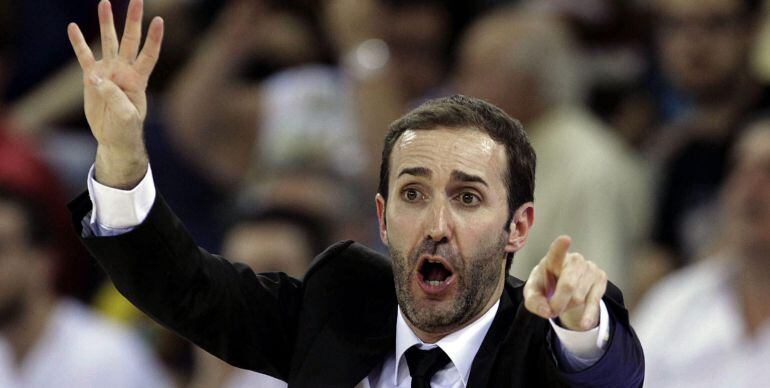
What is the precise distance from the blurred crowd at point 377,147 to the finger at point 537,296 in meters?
2.22

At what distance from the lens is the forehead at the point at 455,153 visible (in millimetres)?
2797

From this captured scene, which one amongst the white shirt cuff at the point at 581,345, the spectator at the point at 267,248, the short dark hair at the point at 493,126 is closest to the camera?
the white shirt cuff at the point at 581,345

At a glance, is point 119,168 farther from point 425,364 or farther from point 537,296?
point 537,296

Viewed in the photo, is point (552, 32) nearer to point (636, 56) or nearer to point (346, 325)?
point (636, 56)

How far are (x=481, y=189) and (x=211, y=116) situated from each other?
340 centimetres

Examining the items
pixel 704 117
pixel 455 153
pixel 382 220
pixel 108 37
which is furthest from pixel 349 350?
pixel 704 117

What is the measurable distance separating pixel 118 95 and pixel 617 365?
1.11 m

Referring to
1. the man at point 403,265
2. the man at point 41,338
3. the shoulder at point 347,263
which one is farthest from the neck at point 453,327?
the man at point 41,338

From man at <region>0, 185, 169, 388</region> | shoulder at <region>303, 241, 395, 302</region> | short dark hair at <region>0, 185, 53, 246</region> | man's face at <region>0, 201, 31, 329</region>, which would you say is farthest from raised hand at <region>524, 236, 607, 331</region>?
short dark hair at <region>0, 185, 53, 246</region>

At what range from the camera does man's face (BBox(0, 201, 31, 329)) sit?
208 inches

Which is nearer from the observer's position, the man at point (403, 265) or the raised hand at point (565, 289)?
the raised hand at point (565, 289)

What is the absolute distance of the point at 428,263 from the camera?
9.19 feet

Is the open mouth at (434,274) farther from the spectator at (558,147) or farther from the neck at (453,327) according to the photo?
the spectator at (558,147)

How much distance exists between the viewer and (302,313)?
306 cm
